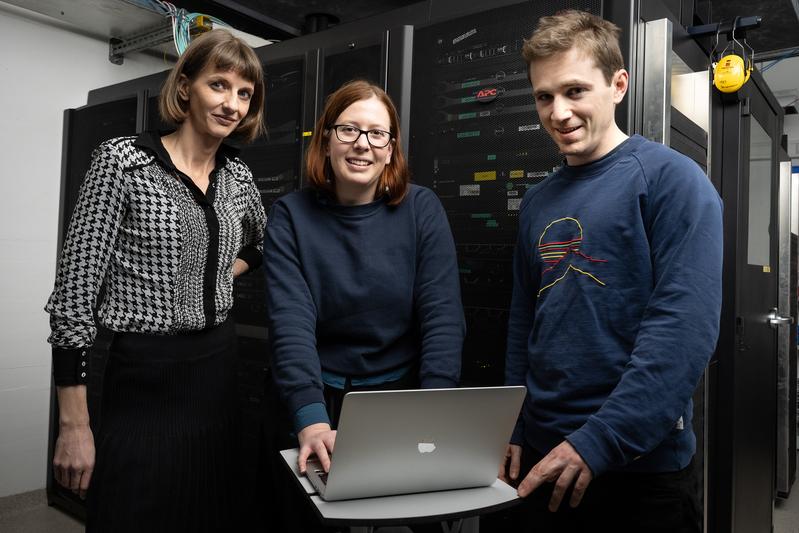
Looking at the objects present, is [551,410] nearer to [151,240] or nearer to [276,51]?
[151,240]

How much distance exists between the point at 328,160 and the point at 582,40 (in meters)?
0.56

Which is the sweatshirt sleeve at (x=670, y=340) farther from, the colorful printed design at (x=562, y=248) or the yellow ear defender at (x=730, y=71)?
the yellow ear defender at (x=730, y=71)

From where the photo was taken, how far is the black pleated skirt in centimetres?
125

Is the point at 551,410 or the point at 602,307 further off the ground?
the point at 602,307

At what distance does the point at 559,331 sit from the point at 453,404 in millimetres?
311

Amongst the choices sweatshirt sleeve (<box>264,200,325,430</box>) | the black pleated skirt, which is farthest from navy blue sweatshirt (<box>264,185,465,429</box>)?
the black pleated skirt

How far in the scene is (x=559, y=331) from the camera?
1067 millimetres

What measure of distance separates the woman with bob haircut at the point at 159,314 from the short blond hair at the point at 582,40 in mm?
657

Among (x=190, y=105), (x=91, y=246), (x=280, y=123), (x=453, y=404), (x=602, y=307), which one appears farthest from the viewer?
(x=280, y=123)

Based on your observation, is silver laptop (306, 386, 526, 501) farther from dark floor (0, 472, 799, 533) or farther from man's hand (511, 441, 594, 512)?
dark floor (0, 472, 799, 533)

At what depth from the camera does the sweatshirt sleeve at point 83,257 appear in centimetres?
120

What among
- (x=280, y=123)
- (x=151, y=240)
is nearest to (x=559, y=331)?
(x=151, y=240)

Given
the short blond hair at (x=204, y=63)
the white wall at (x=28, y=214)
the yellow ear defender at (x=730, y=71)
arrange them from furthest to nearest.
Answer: the white wall at (x=28, y=214) → the yellow ear defender at (x=730, y=71) → the short blond hair at (x=204, y=63)

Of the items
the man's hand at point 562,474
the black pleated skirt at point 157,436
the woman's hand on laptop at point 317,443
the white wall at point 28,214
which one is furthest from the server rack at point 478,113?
the white wall at point 28,214
